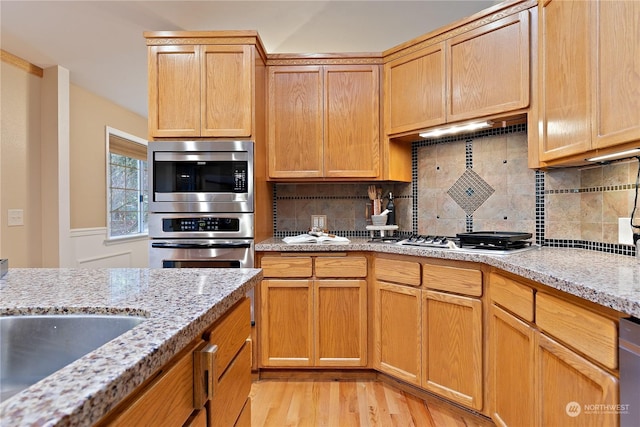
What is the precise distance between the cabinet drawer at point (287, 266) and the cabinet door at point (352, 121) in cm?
72

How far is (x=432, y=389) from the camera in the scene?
6.72ft

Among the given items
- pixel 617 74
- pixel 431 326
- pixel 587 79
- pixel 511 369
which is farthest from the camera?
pixel 431 326

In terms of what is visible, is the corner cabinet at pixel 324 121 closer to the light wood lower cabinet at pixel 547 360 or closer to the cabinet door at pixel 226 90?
the cabinet door at pixel 226 90

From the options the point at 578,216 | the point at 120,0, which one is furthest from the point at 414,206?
the point at 120,0

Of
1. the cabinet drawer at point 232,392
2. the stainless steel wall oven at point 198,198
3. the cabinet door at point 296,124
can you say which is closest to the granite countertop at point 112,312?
the cabinet drawer at point 232,392

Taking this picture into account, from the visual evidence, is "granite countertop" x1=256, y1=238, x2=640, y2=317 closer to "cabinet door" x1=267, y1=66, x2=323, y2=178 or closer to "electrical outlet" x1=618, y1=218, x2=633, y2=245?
"electrical outlet" x1=618, y1=218, x2=633, y2=245

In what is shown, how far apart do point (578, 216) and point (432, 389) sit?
4.35ft

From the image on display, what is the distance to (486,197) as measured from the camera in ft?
8.06

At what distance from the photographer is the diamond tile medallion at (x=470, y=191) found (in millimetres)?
2467

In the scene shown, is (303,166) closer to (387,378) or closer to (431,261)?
(431,261)

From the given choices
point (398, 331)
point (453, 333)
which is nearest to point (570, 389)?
point (453, 333)

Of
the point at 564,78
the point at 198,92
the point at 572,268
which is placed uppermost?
the point at 198,92

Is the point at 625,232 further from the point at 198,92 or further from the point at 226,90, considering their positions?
the point at 198,92

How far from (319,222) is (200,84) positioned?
54.4 inches
